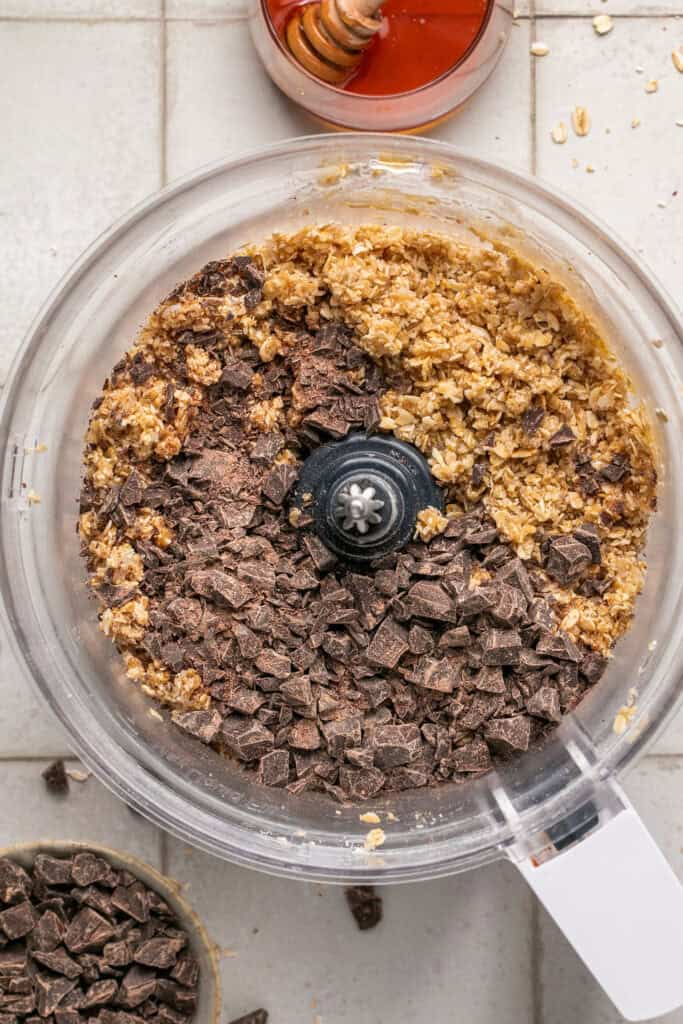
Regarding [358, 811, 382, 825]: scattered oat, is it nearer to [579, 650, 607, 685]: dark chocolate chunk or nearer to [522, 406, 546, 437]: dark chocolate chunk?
[579, 650, 607, 685]: dark chocolate chunk

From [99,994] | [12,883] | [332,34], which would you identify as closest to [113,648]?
[12,883]

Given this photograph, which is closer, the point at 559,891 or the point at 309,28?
the point at 559,891

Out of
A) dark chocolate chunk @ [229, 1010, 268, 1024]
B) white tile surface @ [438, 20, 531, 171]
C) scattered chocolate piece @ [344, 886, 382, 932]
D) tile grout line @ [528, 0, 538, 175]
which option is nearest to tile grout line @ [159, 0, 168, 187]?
white tile surface @ [438, 20, 531, 171]

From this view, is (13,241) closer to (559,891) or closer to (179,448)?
(179,448)

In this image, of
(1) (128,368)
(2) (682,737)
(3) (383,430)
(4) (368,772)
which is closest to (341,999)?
(4) (368,772)

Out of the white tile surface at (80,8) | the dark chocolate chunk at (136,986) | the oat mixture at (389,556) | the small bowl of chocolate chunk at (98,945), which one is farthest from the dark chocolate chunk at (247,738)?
the white tile surface at (80,8)

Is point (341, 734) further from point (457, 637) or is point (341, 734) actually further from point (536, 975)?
point (536, 975)
